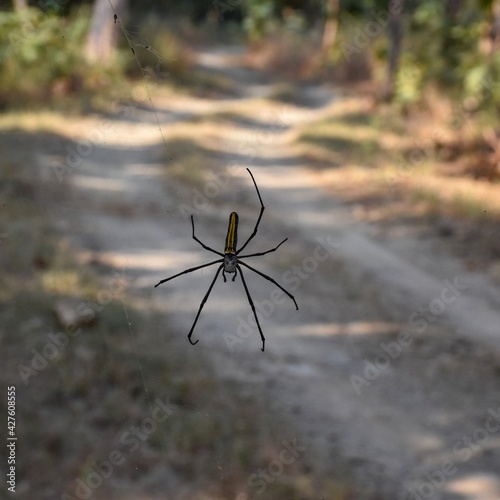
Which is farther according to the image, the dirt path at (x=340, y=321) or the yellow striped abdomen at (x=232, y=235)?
the dirt path at (x=340, y=321)

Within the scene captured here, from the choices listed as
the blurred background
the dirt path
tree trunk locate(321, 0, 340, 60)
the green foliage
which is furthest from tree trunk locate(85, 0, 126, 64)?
tree trunk locate(321, 0, 340, 60)

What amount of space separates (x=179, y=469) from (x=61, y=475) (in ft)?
4.10

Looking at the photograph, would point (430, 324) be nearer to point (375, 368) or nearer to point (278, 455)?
point (375, 368)

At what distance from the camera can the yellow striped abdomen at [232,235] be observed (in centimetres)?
195

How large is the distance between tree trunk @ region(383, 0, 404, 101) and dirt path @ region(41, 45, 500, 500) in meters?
12.2

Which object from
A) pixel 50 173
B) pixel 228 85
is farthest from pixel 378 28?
pixel 50 173

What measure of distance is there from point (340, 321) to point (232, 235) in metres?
9.81

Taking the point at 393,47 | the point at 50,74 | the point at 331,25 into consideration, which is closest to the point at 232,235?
the point at 50,74

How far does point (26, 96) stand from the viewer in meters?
21.5

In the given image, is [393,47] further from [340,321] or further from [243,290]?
[243,290]

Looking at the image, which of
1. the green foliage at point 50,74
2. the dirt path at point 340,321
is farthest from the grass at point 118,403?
the green foliage at point 50,74

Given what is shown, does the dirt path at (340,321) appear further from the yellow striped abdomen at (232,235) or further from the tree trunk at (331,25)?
the tree trunk at (331,25)

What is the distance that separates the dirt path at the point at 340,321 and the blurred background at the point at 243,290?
5cm

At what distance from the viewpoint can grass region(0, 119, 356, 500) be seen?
271 inches
